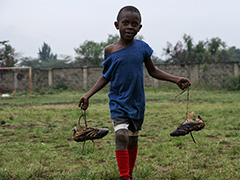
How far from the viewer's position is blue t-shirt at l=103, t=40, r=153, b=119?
2676 mm

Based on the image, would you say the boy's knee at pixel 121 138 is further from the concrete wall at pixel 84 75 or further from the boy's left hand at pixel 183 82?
the concrete wall at pixel 84 75

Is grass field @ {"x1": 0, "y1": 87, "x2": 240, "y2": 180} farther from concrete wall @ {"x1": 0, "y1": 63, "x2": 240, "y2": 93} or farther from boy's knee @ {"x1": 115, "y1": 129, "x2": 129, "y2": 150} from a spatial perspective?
concrete wall @ {"x1": 0, "y1": 63, "x2": 240, "y2": 93}

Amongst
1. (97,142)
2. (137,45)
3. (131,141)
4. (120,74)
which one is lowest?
(97,142)

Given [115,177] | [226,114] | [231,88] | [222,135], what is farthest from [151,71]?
[231,88]

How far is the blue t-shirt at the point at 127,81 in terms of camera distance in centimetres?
268

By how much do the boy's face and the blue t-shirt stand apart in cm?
15

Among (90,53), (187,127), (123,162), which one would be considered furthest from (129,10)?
(90,53)

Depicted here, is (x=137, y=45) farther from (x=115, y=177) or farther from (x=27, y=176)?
(x=27, y=176)

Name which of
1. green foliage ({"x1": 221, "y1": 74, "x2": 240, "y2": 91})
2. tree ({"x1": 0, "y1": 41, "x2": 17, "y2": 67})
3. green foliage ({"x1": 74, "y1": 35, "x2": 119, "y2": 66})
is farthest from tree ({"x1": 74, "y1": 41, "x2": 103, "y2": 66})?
green foliage ({"x1": 221, "y1": 74, "x2": 240, "y2": 91})

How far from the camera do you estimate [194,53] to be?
1217 inches

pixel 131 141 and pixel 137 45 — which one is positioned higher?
pixel 137 45

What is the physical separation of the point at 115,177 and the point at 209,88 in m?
19.9

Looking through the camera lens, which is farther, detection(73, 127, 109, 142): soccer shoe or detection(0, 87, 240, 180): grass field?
detection(0, 87, 240, 180): grass field

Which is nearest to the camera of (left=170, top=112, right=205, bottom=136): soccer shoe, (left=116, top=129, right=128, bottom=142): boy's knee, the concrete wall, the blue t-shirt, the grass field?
(left=116, top=129, right=128, bottom=142): boy's knee
